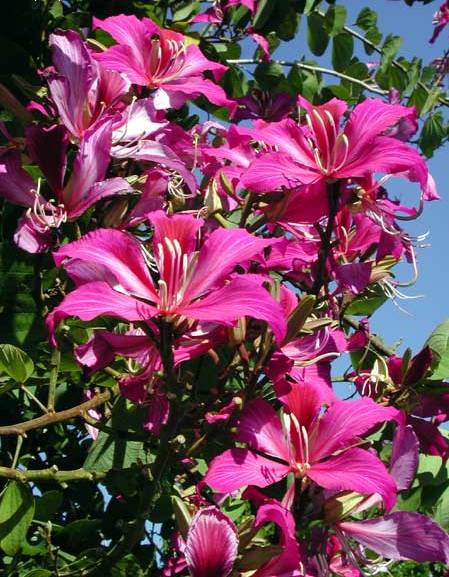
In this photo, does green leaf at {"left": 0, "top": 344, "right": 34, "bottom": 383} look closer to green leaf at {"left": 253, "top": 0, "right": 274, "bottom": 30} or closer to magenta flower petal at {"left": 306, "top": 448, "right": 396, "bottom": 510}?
magenta flower petal at {"left": 306, "top": 448, "right": 396, "bottom": 510}

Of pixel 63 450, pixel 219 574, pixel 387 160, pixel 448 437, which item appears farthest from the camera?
pixel 63 450

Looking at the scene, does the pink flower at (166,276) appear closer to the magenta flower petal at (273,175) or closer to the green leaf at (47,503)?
the magenta flower petal at (273,175)

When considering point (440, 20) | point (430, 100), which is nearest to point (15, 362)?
point (430, 100)

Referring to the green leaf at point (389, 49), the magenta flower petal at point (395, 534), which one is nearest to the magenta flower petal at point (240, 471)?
the magenta flower petal at point (395, 534)

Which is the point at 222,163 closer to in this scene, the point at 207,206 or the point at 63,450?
the point at 207,206

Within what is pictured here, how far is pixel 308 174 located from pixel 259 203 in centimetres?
10

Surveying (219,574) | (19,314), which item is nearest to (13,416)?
(19,314)

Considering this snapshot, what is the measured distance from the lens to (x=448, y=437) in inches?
52.6

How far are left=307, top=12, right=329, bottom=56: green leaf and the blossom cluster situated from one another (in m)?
1.26

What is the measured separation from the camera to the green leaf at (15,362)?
1.06 metres

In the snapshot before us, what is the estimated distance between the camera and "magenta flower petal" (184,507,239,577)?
0.83 metres

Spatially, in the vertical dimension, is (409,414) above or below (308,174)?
below

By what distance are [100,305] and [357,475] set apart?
0.29m

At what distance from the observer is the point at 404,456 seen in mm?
979
